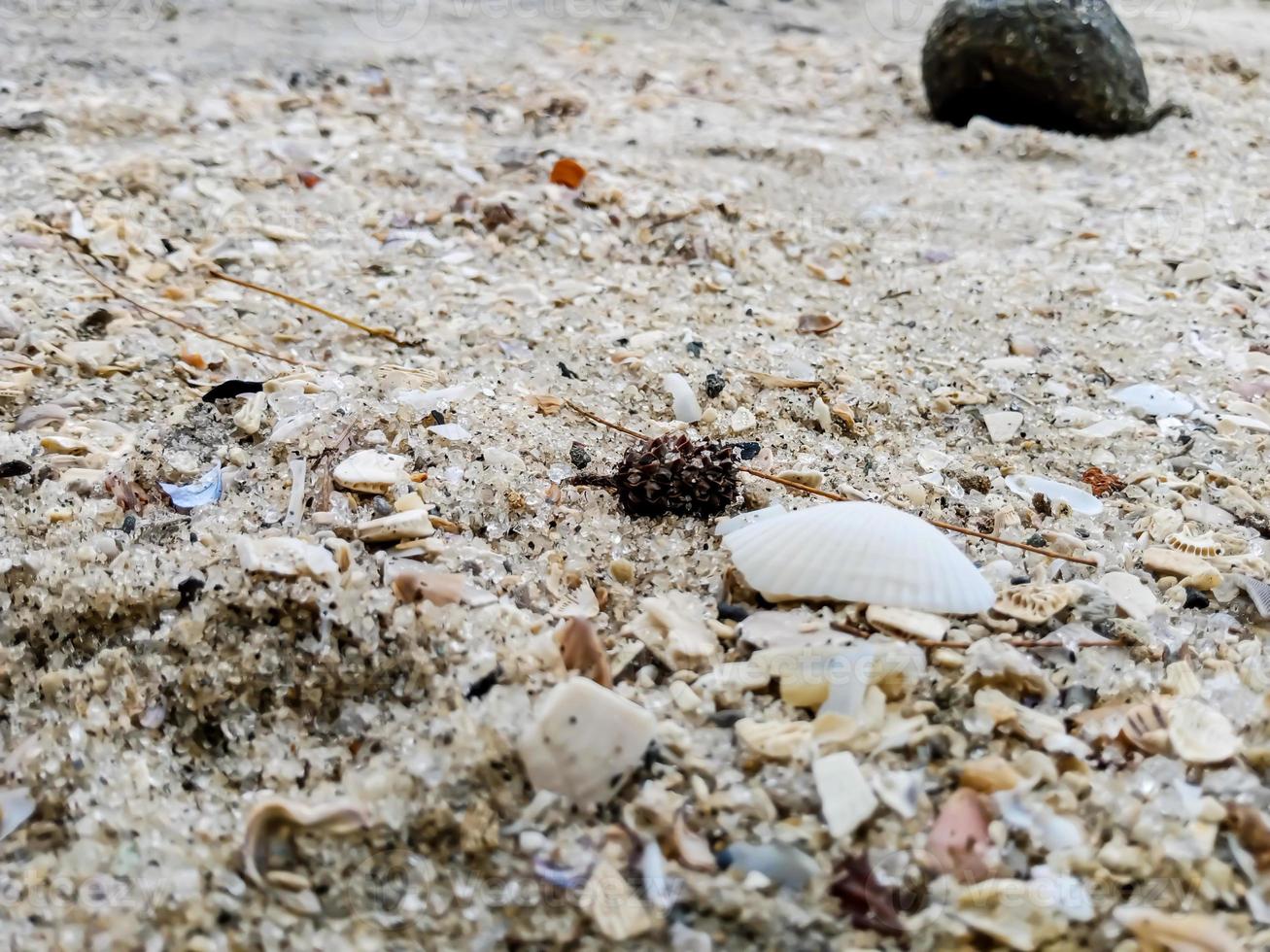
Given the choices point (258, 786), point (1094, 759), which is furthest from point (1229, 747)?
point (258, 786)

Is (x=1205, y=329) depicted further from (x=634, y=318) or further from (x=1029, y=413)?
(x=634, y=318)

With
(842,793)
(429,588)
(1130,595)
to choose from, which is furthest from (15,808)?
(1130,595)

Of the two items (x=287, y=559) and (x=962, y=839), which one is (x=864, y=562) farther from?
(x=287, y=559)

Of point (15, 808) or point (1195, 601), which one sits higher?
point (1195, 601)

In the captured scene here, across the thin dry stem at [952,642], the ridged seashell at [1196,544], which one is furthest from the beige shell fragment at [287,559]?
the ridged seashell at [1196,544]

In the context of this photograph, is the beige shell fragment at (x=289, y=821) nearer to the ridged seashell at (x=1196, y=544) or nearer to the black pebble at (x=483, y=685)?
the black pebble at (x=483, y=685)
